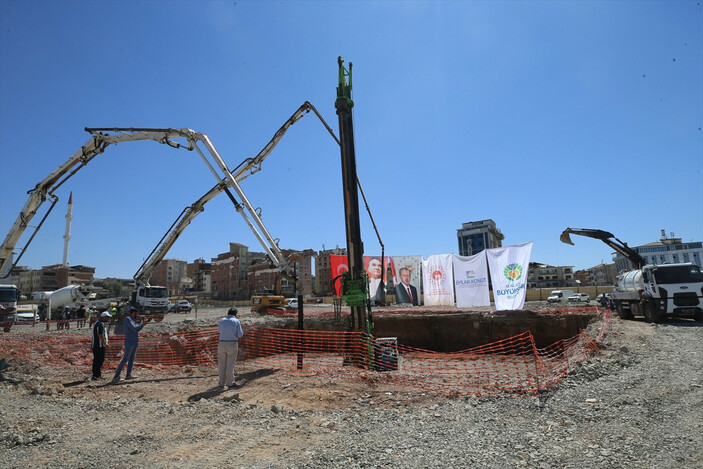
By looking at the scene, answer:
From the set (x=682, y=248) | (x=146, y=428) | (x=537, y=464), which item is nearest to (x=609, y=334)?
(x=537, y=464)

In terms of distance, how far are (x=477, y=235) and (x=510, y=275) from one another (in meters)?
114

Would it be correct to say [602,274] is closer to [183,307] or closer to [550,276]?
[550,276]

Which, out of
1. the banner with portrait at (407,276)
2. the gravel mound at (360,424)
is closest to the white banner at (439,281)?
the banner with portrait at (407,276)

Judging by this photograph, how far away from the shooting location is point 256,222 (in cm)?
1578

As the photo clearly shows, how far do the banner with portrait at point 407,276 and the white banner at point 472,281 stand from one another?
5175 mm

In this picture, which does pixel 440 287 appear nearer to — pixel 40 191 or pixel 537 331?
pixel 537 331

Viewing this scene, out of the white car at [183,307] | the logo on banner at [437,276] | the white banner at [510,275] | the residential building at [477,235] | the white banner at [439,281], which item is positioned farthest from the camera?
the residential building at [477,235]

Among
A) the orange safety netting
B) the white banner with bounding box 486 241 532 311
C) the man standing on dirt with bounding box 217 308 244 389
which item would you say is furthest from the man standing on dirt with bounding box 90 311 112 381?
the white banner with bounding box 486 241 532 311

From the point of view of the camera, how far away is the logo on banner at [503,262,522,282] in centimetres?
1659

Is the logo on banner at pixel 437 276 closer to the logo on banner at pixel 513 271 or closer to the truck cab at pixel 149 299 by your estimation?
Answer: the logo on banner at pixel 513 271

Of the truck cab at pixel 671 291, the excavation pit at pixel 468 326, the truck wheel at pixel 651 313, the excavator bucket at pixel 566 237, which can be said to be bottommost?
the excavation pit at pixel 468 326

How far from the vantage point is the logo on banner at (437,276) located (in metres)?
21.4

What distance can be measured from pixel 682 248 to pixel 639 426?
128m

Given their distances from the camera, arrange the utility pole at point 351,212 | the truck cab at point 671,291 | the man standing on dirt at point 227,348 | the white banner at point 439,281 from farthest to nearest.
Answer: the white banner at point 439,281 < the truck cab at point 671,291 < the utility pole at point 351,212 < the man standing on dirt at point 227,348
